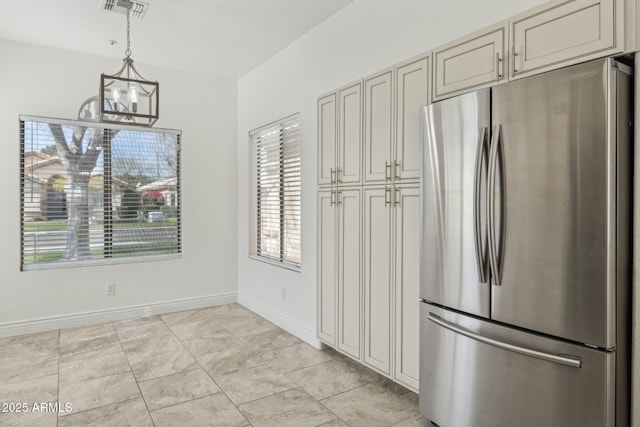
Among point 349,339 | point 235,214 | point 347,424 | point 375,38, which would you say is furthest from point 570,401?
point 235,214

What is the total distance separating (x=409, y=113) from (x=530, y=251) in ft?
3.96

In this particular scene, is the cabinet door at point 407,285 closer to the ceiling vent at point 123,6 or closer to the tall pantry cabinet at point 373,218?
the tall pantry cabinet at point 373,218

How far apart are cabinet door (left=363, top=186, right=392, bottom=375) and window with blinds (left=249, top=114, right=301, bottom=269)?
1.26m

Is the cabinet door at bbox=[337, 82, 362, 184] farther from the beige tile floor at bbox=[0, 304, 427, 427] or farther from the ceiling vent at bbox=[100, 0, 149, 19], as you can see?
the ceiling vent at bbox=[100, 0, 149, 19]

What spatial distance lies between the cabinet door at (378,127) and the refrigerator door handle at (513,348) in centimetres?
103

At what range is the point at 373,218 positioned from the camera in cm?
296

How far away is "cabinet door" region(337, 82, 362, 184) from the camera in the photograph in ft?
10.1

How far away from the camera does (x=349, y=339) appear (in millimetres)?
3195

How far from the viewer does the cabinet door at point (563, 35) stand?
171 centimetres

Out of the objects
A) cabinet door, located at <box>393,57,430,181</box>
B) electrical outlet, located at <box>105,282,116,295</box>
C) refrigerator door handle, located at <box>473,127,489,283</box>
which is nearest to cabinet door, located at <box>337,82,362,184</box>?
cabinet door, located at <box>393,57,430,181</box>

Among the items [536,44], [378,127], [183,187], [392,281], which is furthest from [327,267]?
[183,187]

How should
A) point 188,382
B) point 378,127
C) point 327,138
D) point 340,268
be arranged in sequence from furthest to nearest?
point 327,138 < point 340,268 < point 188,382 < point 378,127

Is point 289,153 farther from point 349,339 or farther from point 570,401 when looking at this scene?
point 570,401

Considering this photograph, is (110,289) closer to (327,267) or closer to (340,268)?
(327,267)
